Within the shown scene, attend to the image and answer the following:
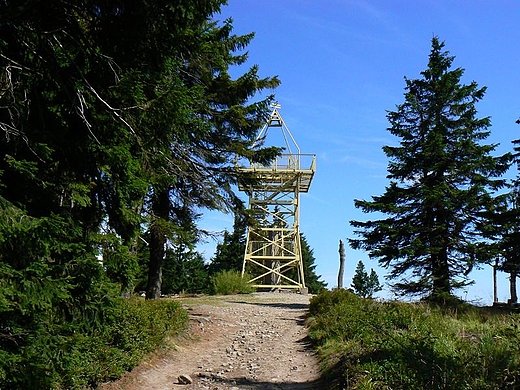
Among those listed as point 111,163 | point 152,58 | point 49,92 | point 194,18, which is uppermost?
point 194,18

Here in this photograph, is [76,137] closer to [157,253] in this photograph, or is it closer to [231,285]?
[157,253]

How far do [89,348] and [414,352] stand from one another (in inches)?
170

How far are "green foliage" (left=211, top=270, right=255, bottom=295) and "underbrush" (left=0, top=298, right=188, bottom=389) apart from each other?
11829 millimetres

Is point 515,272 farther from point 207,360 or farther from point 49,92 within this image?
point 49,92

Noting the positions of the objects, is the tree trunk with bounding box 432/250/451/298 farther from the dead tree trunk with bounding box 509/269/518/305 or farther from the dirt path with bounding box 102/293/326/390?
the dirt path with bounding box 102/293/326/390

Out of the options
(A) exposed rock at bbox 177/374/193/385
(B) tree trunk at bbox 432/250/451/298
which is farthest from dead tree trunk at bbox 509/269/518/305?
(A) exposed rock at bbox 177/374/193/385

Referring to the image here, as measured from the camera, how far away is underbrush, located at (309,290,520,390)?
471cm

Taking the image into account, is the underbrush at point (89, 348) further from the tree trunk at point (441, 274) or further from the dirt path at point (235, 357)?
the tree trunk at point (441, 274)

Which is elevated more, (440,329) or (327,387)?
(440,329)

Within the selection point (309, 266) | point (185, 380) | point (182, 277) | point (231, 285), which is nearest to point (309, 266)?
point (309, 266)

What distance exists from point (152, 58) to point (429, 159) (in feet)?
49.6

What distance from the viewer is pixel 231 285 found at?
22734 mm

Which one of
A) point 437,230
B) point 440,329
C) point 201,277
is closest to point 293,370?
point 440,329

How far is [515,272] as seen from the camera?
19.5m
